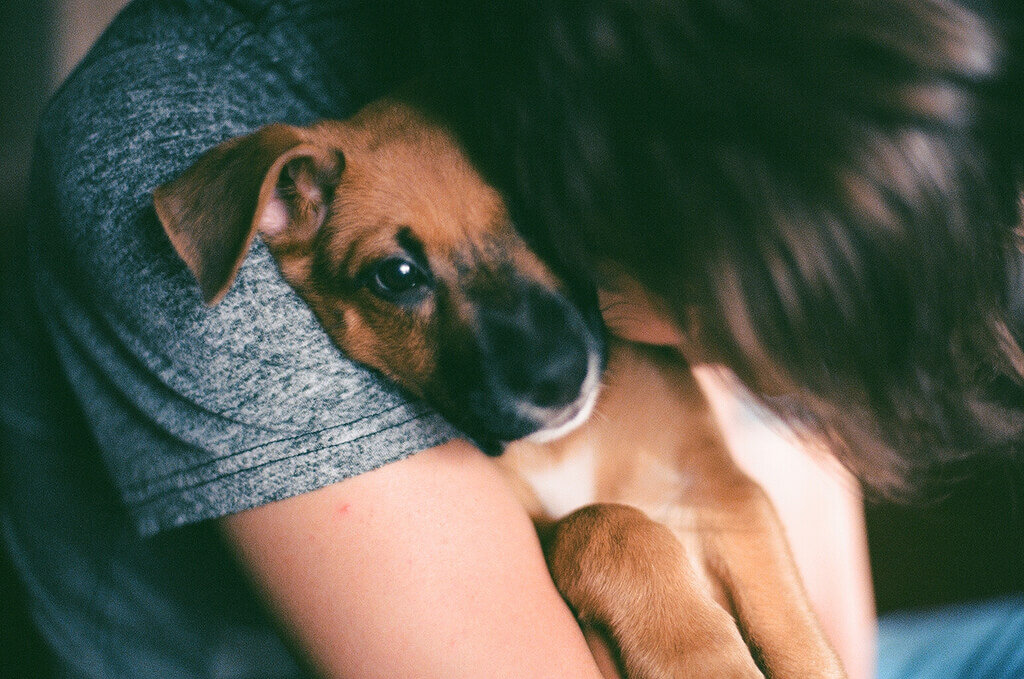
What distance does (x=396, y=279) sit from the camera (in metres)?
1.16

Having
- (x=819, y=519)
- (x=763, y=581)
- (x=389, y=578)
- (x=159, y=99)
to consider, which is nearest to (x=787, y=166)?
(x=389, y=578)

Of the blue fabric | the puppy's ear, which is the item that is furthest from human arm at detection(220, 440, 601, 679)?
the blue fabric

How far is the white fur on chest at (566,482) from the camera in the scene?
1.41 metres

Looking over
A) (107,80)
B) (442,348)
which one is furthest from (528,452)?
(107,80)

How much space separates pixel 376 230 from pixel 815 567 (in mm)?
1380

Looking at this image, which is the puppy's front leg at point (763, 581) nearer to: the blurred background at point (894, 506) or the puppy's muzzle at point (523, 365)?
the puppy's muzzle at point (523, 365)

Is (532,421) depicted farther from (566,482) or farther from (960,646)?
(960,646)

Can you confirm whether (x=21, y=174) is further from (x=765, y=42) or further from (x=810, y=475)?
(x=810, y=475)

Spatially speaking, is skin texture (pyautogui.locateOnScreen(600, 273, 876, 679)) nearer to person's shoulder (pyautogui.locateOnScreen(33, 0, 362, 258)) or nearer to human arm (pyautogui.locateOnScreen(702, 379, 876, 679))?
human arm (pyautogui.locateOnScreen(702, 379, 876, 679))

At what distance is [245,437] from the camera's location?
86cm

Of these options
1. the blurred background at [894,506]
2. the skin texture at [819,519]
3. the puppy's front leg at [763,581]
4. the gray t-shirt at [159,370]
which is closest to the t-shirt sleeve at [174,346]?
the gray t-shirt at [159,370]

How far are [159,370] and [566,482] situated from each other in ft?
2.74

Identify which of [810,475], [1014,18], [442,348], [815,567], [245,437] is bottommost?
[815,567]

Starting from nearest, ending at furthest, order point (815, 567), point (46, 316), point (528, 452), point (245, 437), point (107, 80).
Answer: point (245, 437)
point (107, 80)
point (46, 316)
point (528, 452)
point (815, 567)
